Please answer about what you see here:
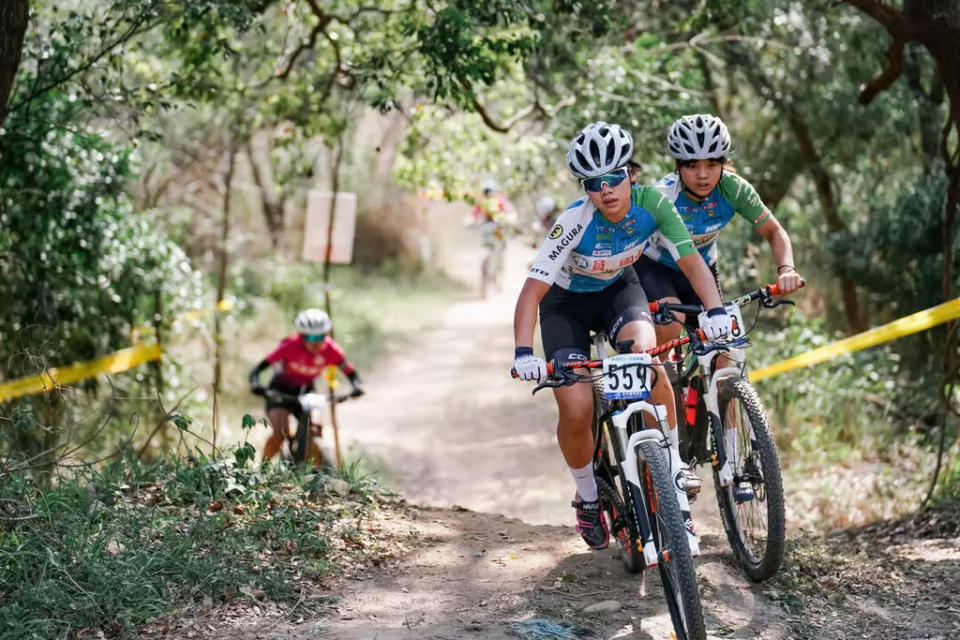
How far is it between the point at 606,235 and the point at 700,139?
986 millimetres

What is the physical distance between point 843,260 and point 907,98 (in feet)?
5.54

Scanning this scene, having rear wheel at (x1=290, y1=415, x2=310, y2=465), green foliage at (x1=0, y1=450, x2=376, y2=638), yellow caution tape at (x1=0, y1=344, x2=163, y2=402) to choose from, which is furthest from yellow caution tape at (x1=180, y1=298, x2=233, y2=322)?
green foliage at (x1=0, y1=450, x2=376, y2=638)

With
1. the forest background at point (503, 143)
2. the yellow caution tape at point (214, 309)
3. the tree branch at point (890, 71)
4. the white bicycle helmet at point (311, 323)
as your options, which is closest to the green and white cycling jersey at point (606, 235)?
the forest background at point (503, 143)

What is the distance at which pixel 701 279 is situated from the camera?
4586 mm

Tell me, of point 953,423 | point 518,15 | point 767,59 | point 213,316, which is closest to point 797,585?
point 518,15

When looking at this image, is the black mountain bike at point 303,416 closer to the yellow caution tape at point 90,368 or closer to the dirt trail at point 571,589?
the yellow caution tape at point 90,368

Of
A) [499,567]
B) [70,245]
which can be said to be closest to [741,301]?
[499,567]

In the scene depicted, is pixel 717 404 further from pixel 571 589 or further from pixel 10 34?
pixel 10 34

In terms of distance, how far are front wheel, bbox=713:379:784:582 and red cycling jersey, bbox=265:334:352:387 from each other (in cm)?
417

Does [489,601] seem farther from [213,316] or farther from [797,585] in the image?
[213,316]

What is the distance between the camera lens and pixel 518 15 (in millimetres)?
6605

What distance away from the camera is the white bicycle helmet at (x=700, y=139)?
17.2 ft

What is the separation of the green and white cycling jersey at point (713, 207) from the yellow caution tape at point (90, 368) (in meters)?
5.06

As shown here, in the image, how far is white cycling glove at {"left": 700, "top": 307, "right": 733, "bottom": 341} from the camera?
4395 millimetres
